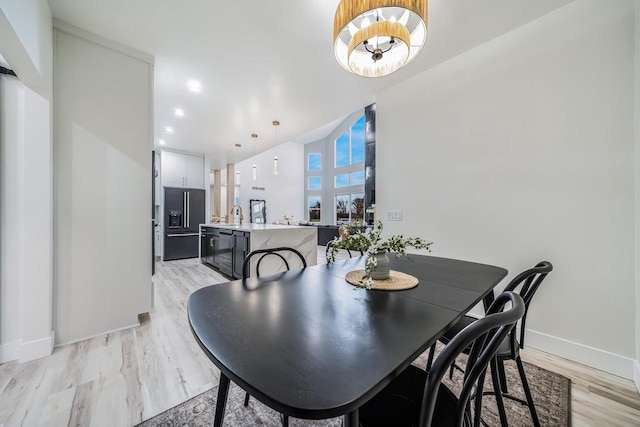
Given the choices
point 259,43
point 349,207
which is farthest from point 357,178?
point 259,43

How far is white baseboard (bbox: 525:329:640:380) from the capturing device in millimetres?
1634

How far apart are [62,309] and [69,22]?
2.39 m

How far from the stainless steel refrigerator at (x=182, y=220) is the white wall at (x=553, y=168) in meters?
5.29

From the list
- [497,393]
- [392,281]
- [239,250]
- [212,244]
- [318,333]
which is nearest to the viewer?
[318,333]

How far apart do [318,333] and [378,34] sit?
5.17 ft

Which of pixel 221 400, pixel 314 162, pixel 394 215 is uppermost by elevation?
pixel 314 162

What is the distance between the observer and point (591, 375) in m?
1.67

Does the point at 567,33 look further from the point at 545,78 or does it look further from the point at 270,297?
the point at 270,297

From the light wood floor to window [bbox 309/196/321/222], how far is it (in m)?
9.97

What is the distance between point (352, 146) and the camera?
1060 cm

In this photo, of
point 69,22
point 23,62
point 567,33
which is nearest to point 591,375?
point 567,33

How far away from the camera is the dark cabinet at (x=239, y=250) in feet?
11.4

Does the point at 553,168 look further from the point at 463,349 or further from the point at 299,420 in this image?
the point at 299,420

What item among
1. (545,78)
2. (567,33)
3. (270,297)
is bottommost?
(270,297)
